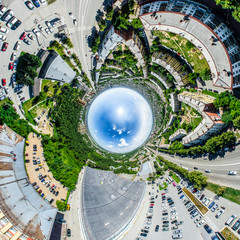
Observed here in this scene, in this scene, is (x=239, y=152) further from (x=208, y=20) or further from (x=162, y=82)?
(x=208, y=20)

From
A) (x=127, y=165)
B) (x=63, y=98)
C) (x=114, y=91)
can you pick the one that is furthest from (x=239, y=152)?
(x=63, y=98)

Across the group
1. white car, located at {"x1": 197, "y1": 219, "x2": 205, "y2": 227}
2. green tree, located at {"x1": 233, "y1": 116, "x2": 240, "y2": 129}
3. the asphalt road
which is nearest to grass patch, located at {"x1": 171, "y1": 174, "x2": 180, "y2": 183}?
the asphalt road

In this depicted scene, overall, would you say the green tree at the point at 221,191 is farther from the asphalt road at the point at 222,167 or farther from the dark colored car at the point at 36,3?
the dark colored car at the point at 36,3

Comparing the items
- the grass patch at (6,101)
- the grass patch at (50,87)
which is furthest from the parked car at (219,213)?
the grass patch at (6,101)

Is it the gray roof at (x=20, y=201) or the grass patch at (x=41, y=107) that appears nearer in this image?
the gray roof at (x=20, y=201)

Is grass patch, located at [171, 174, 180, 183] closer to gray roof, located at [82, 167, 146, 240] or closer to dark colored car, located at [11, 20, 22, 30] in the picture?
gray roof, located at [82, 167, 146, 240]

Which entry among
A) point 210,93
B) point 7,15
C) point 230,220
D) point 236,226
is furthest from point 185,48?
point 236,226
